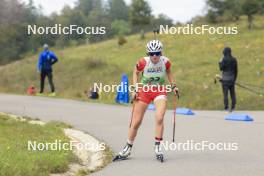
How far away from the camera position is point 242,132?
534 inches

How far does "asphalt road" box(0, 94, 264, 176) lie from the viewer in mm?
8992

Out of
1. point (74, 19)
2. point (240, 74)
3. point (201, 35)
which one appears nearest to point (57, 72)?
point (201, 35)

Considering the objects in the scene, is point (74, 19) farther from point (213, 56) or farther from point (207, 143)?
point (207, 143)

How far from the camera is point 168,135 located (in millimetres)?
13312

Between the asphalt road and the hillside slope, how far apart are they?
4796 millimetres

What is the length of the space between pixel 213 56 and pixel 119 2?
4604 inches
